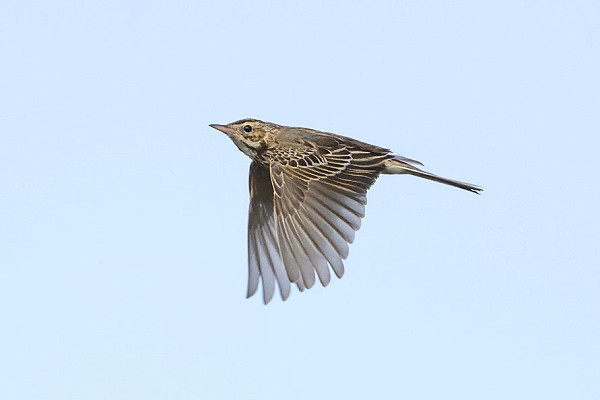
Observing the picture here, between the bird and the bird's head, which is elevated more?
the bird's head

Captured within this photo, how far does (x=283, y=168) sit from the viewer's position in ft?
42.2

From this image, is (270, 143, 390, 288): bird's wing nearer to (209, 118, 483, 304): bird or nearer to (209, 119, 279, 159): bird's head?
(209, 118, 483, 304): bird

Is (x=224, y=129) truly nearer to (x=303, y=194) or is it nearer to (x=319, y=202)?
(x=303, y=194)

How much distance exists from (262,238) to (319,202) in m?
1.60

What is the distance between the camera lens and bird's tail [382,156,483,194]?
1308 cm

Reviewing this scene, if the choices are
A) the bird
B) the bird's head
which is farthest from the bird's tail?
the bird's head

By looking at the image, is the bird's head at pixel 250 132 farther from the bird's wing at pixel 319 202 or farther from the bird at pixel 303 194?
the bird's wing at pixel 319 202

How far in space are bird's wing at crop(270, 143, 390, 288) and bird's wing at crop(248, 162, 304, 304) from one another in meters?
0.80

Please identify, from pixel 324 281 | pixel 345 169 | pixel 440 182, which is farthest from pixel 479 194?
pixel 324 281

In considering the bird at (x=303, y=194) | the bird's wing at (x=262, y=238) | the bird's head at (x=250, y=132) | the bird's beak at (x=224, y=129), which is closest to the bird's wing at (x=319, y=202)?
the bird at (x=303, y=194)

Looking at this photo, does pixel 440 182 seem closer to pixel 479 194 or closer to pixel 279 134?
pixel 479 194

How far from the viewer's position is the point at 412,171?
1308 cm

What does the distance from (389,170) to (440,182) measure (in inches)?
20.8

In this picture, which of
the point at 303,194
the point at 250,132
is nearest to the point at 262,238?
the point at 250,132
